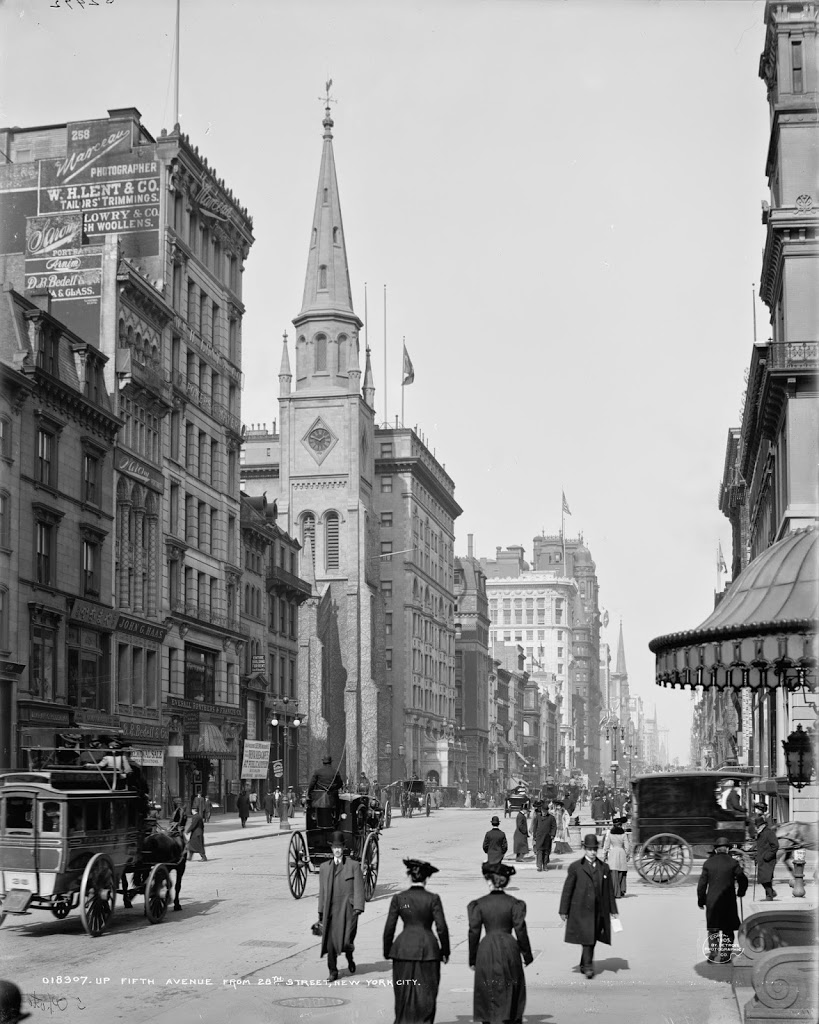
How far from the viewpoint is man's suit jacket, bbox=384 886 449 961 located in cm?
1269

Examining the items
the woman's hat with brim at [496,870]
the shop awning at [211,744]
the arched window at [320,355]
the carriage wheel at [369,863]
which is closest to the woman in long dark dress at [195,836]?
the carriage wheel at [369,863]

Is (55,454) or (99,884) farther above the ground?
(55,454)

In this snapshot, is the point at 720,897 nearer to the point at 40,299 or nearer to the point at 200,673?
the point at 40,299

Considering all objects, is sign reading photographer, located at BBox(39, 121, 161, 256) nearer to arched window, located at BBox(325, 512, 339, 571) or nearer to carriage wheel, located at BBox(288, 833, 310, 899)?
carriage wheel, located at BBox(288, 833, 310, 899)

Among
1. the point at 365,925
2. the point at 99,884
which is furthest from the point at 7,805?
the point at 365,925

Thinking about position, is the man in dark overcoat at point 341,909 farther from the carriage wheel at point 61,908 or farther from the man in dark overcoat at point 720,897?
the carriage wheel at point 61,908

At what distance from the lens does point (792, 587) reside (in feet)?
49.4

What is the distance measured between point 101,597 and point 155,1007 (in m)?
35.3

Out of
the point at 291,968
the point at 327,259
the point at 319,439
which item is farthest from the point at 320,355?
the point at 291,968

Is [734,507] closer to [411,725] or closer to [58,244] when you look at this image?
[411,725]

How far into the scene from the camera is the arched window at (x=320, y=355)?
121 meters

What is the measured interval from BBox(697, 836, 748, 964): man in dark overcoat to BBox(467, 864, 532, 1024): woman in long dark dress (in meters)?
5.32

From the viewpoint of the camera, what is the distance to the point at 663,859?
1211 inches

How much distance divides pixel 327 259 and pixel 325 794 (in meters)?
99.0
